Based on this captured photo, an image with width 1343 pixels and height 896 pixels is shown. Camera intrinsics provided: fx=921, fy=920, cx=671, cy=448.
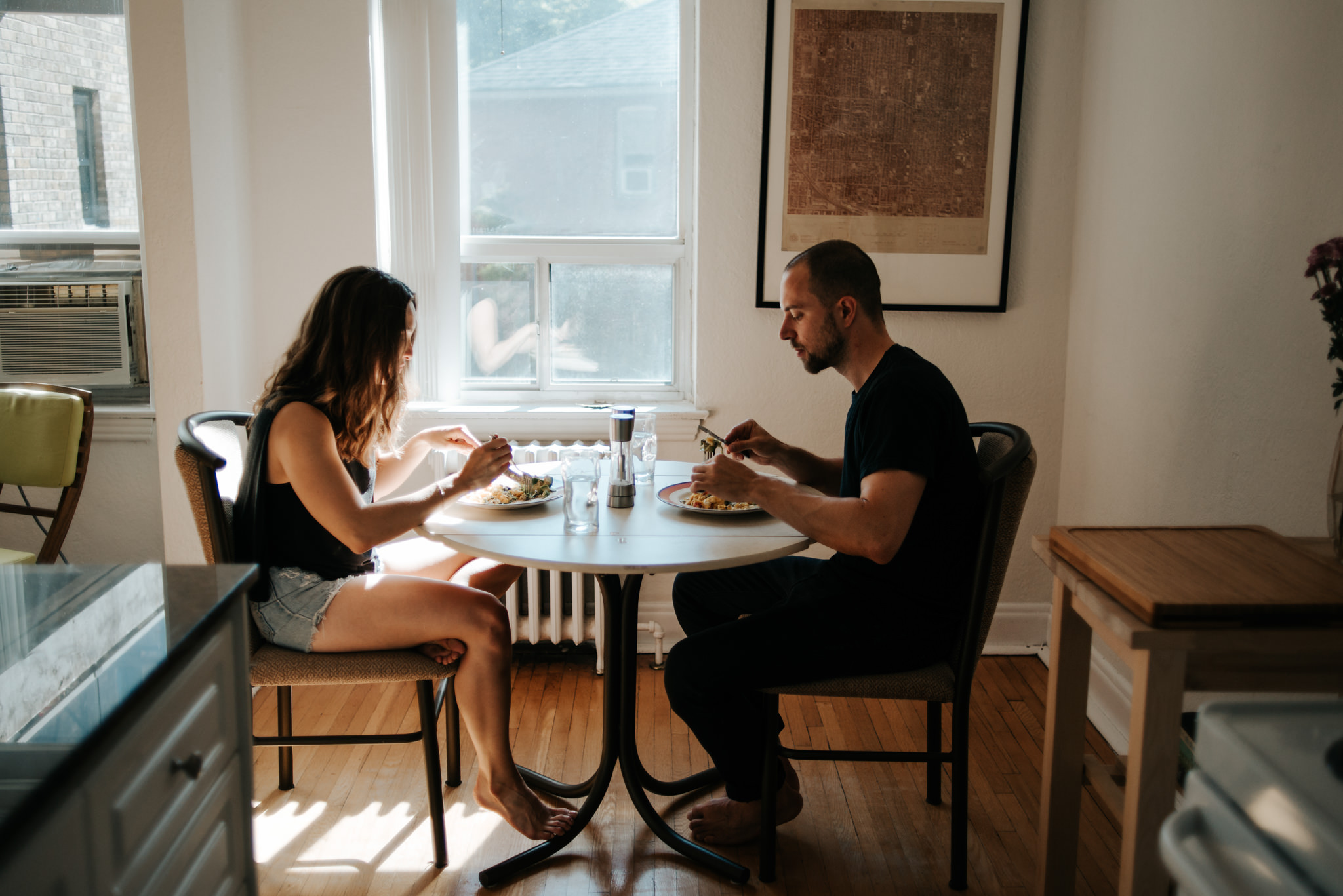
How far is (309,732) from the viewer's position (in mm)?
2506

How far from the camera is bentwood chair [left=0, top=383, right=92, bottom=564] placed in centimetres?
267

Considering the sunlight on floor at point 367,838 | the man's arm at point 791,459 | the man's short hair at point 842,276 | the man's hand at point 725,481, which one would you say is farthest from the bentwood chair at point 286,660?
the man's short hair at point 842,276

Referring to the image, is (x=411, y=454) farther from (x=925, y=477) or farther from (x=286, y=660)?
(x=925, y=477)

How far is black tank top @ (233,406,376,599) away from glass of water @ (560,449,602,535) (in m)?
0.43

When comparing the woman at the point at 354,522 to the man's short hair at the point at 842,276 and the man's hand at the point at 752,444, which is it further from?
the man's short hair at the point at 842,276

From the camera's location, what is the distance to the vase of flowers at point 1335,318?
1304mm

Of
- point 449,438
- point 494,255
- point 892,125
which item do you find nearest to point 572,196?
point 494,255

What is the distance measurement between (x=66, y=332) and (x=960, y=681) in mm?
2878

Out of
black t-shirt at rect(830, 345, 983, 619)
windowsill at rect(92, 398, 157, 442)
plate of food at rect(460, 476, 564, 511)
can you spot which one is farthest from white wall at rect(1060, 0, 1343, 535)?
windowsill at rect(92, 398, 157, 442)

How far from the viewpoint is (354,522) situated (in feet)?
5.82

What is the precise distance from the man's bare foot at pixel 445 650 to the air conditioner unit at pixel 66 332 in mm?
1810

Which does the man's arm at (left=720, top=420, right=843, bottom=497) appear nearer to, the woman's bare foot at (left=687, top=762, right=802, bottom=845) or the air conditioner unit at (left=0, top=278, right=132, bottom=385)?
the woman's bare foot at (left=687, top=762, right=802, bottom=845)

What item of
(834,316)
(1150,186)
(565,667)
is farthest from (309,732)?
(1150,186)

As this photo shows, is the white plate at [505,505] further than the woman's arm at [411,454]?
No
